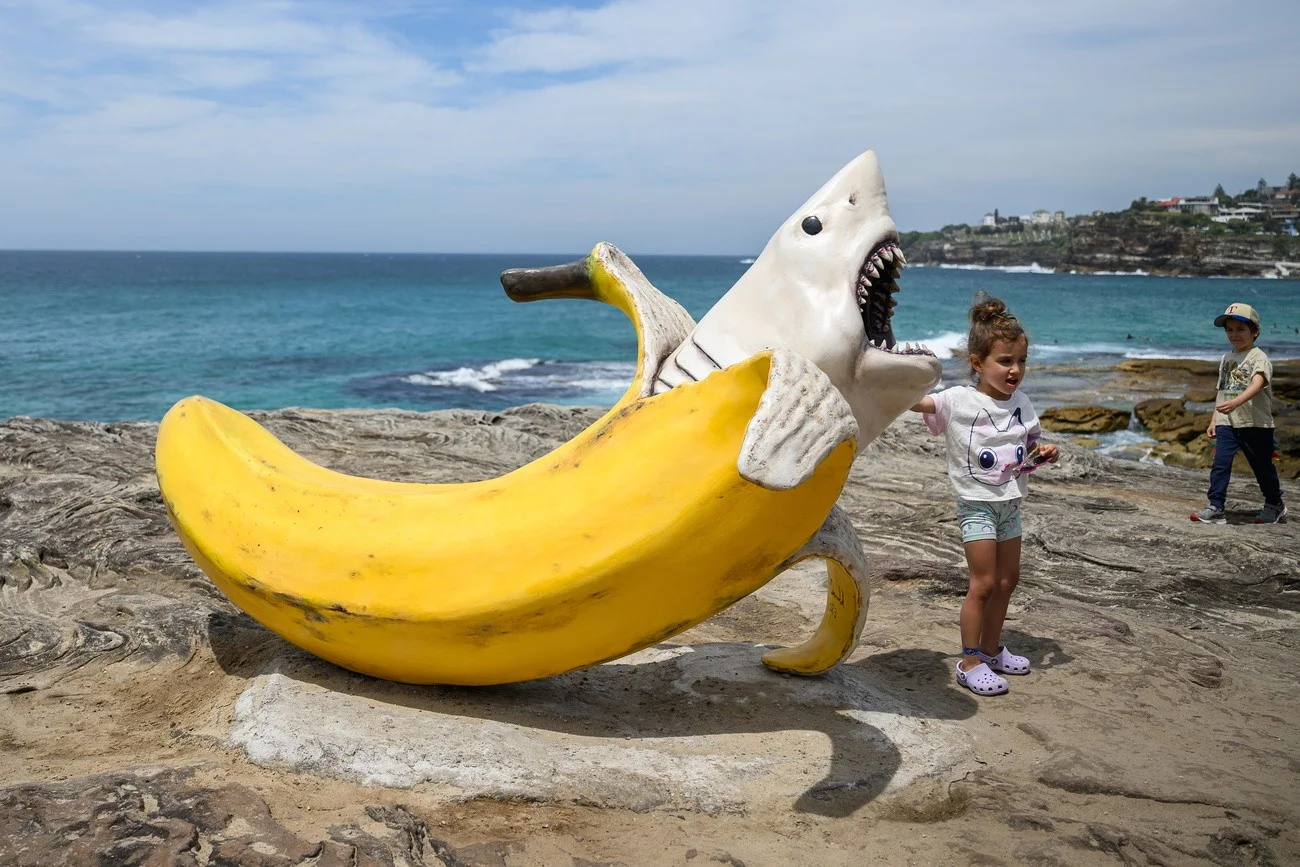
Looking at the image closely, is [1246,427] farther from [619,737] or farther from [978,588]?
[619,737]

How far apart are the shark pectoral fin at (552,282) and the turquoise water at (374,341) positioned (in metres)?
14.3

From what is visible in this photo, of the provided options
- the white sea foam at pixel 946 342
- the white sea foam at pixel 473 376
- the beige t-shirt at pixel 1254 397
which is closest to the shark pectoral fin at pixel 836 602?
the beige t-shirt at pixel 1254 397

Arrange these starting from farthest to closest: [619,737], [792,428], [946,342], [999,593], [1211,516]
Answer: [946,342] < [1211,516] < [999,593] < [619,737] < [792,428]

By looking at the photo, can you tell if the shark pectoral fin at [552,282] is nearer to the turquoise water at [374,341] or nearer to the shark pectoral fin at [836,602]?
the shark pectoral fin at [836,602]

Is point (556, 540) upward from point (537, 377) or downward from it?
upward

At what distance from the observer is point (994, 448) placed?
3.59m

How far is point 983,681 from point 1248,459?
12.2ft

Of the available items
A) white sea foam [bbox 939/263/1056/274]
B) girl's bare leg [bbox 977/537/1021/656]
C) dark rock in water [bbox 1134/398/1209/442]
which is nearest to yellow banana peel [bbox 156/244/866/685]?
girl's bare leg [bbox 977/537/1021/656]

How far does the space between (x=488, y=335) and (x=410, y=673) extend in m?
30.6

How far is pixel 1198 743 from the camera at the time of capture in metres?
3.25

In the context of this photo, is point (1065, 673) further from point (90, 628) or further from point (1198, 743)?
point (90, 628)

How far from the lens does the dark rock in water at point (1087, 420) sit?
1309cm

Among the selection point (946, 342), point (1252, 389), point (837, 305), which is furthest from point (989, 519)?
point (946, 342)

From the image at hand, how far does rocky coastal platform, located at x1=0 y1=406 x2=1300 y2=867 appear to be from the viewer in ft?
8.20
